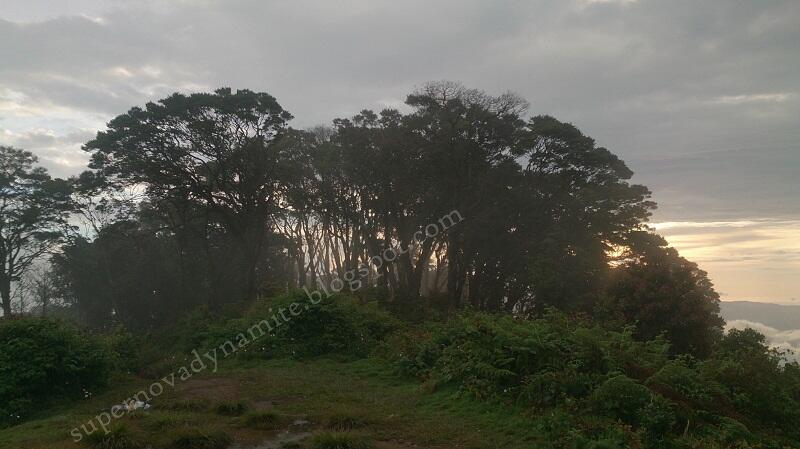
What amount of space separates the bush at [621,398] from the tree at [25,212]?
30.0m

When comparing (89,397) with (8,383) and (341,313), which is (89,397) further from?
(341,313)

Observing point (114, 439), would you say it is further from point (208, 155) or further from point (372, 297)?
point (208, 155)

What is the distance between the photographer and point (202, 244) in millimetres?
34250

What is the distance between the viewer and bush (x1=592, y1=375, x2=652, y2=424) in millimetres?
6547

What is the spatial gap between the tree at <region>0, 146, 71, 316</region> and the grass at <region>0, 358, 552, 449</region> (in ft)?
72.2

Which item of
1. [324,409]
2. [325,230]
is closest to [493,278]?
[325,230]

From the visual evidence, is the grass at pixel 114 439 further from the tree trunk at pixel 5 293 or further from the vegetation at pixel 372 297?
the tree trunk at pixel 5 293

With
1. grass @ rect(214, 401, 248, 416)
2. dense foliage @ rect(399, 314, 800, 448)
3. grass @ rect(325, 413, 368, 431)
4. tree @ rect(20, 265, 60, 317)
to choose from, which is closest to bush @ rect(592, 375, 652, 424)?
dense foliage @ rect(399, 314, 800, 448)

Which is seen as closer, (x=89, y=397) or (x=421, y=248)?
(x=89, y=397)

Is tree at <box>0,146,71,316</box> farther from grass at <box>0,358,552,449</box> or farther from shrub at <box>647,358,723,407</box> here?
shrub at <box>647,358,723,407</box>

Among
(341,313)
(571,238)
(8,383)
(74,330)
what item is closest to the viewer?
(8,383)

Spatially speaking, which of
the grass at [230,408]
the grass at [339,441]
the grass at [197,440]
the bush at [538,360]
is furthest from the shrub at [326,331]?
the grass at [339,441]

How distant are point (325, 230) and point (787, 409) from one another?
30.3 metres

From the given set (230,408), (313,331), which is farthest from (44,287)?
(230,408)
